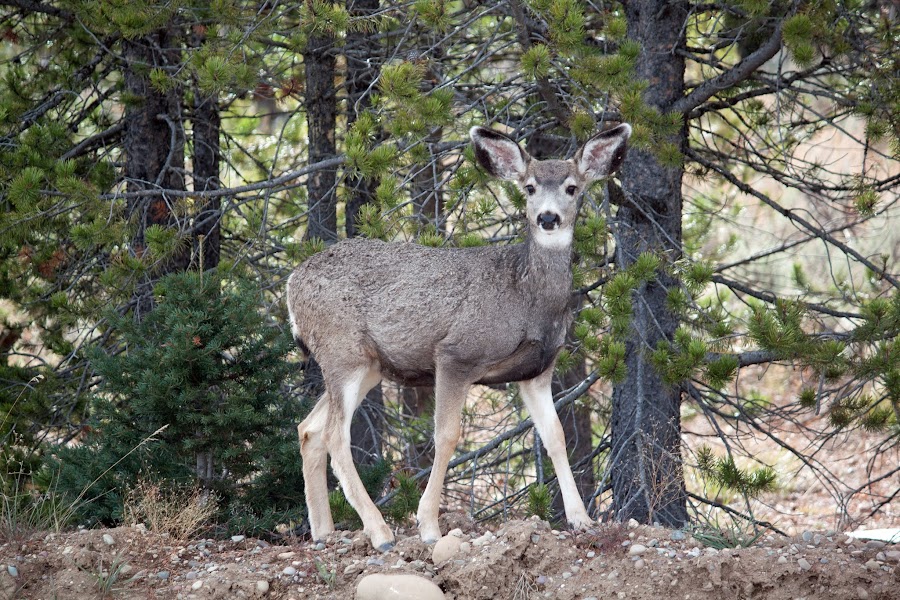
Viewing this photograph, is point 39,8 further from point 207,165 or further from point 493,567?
point 493,567

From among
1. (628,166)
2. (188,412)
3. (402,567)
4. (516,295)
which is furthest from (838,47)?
(188,412)

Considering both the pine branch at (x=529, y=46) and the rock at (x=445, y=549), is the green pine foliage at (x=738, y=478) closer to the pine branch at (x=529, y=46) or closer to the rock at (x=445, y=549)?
the rock at (x=445, y=549)

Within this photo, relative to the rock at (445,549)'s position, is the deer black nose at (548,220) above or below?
above

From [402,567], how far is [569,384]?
6.58 metres

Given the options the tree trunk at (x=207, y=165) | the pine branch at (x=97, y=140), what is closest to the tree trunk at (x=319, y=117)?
the tree trunk at (x=207, y=165)

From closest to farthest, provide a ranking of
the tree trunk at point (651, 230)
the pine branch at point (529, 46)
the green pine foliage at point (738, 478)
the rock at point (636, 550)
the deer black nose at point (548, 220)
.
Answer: the rock at point (636, 550) → the deer black nose at point (548, 220) → the pine branch at point (529, 46) → the green pine foliage at point (738, 478) → the tree trunk at point (651, 230)

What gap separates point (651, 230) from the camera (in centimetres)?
936

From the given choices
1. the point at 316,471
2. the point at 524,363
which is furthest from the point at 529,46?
the point at 316,471

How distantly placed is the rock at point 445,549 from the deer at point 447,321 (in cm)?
49

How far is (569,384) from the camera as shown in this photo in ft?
41.6

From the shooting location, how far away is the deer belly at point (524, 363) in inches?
279

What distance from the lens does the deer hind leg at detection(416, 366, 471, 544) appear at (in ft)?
23.1

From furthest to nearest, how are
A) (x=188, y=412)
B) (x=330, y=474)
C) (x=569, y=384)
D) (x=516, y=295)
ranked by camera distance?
1. (x=569, y=384)
2. (x=330, y=474)
3. (x=188, y=412)
4. (x=516, y=295)

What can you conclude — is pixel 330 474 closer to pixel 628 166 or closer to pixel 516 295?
pixel 516 295
